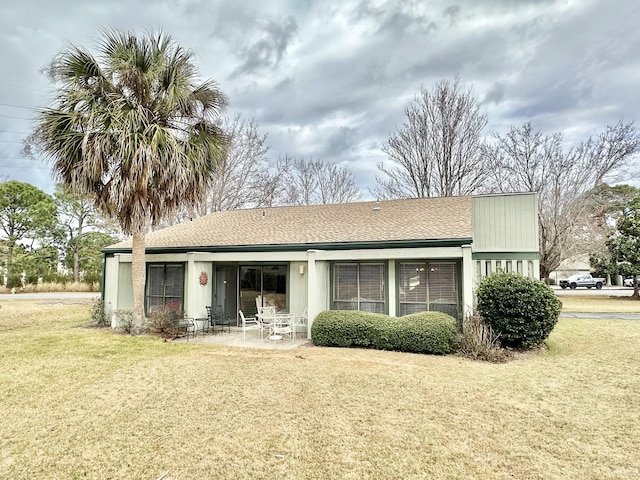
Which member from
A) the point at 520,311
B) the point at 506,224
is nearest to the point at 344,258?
the point at 520,311

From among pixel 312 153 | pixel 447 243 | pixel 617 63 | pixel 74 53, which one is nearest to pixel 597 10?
pixel 617 63

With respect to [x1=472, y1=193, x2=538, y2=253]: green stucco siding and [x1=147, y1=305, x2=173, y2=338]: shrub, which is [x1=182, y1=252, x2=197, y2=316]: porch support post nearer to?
[x1=147, y1=305, x2=173, y2=338]: shrub

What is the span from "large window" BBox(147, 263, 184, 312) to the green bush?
974 centimetres

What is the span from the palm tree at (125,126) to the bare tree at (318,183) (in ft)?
67.7

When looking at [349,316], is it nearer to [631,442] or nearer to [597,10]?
[631,442]

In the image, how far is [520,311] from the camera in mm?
9383

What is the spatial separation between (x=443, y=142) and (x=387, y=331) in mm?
18388

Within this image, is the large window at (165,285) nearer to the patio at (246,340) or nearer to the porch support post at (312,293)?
the patio at (246,340)

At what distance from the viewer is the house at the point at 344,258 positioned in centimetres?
1092

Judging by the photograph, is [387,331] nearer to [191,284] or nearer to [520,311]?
[520,311]

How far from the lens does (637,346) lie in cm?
1012

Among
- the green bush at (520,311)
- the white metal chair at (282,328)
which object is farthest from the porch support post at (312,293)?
the green bush at (520,311)

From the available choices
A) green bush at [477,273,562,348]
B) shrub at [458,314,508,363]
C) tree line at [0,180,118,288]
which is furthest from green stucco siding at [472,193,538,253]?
tree line at [0,180,118,288]

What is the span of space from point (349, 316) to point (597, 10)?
42.3ft
